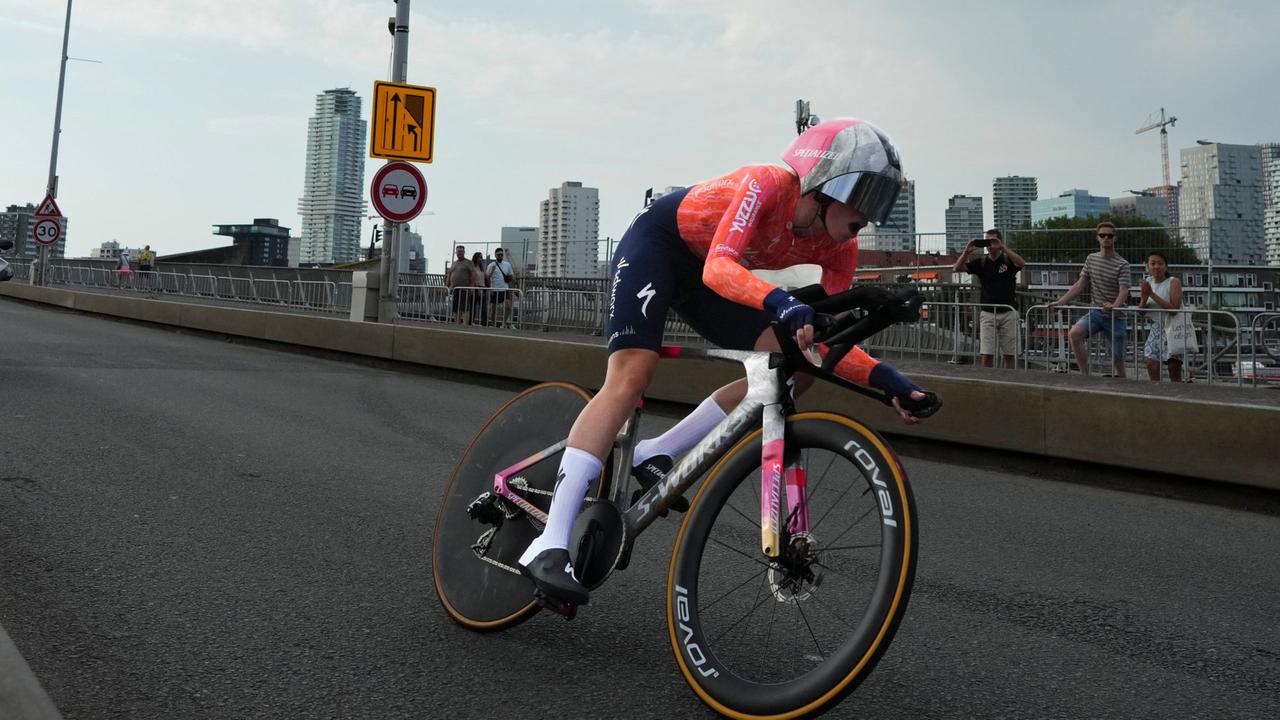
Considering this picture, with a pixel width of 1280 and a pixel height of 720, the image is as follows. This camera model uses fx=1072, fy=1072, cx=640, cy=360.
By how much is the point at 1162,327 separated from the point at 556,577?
944 cm

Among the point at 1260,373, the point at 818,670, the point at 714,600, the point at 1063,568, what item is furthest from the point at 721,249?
the point at 1260,373

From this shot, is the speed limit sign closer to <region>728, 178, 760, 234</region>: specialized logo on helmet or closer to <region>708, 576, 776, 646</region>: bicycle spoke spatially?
<region>728, 178, 760, 234</region>: specialized logo on helmet

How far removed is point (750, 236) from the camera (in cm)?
310

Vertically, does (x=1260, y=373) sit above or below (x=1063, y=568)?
above

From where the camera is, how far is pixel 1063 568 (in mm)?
4930

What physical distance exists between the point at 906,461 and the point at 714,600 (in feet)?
20.1

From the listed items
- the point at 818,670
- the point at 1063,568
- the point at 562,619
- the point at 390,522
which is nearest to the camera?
the point at 818,670

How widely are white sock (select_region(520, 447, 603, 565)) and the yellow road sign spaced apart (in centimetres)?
1278

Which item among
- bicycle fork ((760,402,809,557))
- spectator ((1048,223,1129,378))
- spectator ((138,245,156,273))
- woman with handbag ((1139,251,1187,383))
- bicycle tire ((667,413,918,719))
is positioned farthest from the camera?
spectator ((138,245,156,273))

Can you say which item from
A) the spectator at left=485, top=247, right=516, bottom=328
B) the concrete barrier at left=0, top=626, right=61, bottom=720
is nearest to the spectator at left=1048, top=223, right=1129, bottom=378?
the spectator at left=485, top=247, right=516, bottom=328

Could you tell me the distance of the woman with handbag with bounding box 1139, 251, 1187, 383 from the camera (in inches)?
415

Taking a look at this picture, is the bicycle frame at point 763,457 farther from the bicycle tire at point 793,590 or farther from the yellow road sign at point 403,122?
the yellow road sign at point 403,122

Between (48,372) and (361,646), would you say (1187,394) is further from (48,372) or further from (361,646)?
(48,372)

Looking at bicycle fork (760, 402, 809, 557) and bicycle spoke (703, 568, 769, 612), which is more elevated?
bicycle fork (760, 402, 809, 557)
